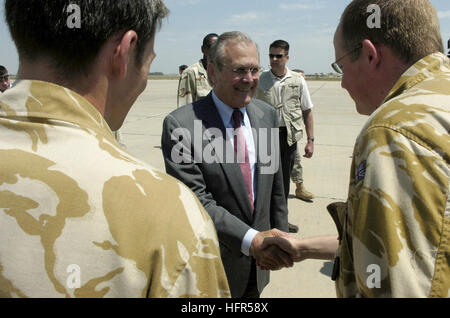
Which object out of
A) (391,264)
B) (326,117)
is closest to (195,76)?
(391,264)

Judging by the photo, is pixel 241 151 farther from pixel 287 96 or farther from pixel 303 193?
pixel 303 193

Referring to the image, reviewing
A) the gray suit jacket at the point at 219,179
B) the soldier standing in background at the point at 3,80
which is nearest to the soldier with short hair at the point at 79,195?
the gray suit jacket at the point at 219,179

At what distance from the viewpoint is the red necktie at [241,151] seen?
235 centimetres

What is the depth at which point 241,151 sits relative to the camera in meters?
2.40

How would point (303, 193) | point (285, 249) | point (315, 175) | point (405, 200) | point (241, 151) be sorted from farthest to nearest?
point (315, 175) → point (303, 193) → point (241, 151) → point (285, 249) → point (405, 200)

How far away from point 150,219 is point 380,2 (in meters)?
1.08

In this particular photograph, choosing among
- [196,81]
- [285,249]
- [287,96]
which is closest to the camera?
[285,249]

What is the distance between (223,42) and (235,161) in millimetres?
872

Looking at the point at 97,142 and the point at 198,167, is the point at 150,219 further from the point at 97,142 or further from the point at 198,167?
the point at 198,167

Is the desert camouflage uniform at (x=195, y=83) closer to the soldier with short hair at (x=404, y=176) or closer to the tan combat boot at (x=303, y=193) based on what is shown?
the tan combat boot at (x=303, y=193)

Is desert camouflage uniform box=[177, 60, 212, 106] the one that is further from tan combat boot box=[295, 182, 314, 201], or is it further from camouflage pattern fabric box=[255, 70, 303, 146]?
tan combat boot box=[295, 182, 314, 201]

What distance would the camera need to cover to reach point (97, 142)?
783 millimetres

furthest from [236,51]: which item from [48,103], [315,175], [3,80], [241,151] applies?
[3,80]

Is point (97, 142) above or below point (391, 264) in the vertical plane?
above
